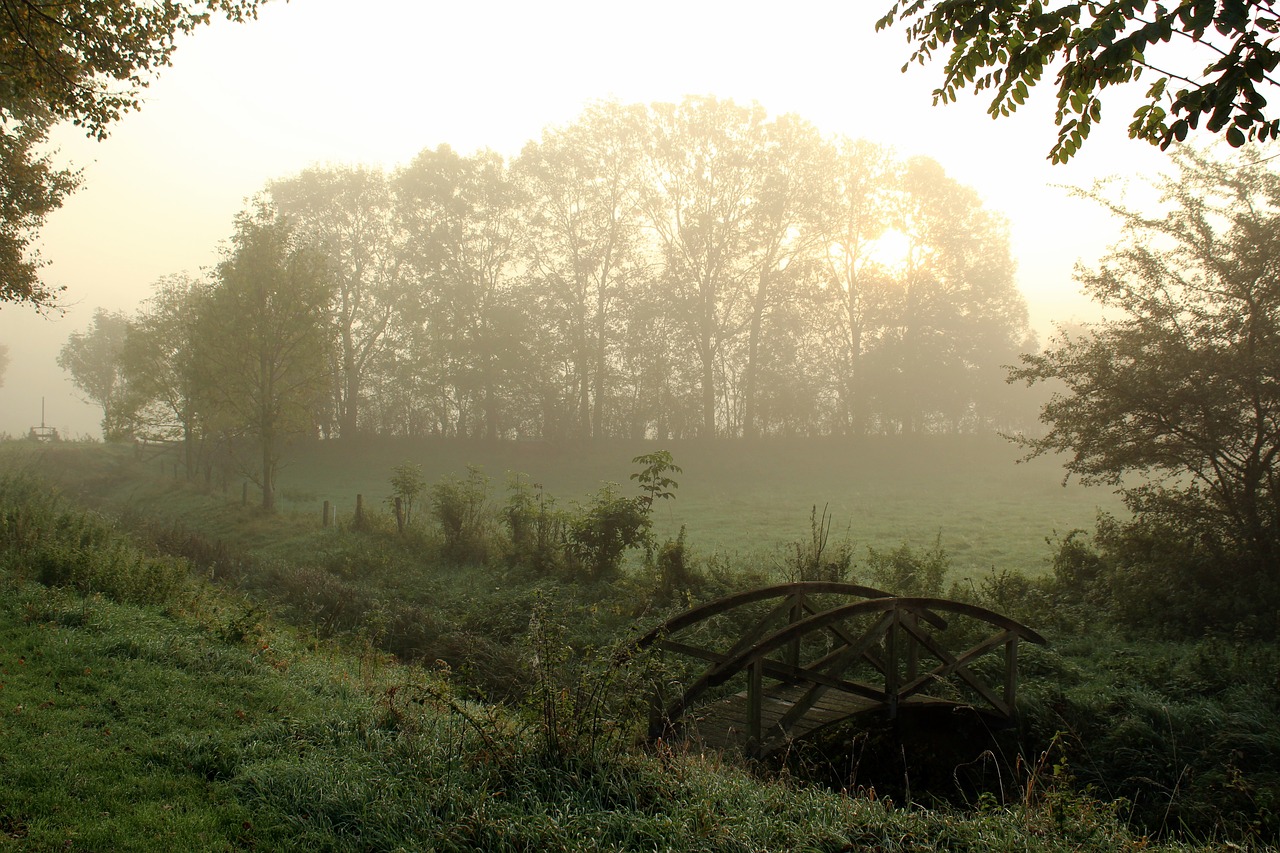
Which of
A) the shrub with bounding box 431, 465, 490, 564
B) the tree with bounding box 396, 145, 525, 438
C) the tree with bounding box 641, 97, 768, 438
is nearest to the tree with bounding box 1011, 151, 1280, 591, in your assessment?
the shrub with bounding box 431, 465, 490, 564

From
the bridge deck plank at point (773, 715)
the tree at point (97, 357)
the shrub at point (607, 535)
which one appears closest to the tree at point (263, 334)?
the shrub at point (607, 535)

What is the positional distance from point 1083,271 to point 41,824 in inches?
630

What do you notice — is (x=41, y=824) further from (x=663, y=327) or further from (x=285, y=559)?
(x=663, y=327)

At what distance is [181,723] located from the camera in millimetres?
6379

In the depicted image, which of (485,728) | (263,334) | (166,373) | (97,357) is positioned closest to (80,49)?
(485,728)

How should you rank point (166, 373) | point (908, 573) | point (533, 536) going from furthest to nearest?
1. point (166, 373)
2. point (533, 536)
3. point (908, 573)

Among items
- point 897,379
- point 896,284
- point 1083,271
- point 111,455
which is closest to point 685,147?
point 896,284

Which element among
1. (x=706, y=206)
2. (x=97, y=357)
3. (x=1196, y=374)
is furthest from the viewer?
(x=97, y=357)

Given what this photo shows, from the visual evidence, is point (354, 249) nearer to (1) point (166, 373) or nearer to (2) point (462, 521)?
(1) point (166, 373)

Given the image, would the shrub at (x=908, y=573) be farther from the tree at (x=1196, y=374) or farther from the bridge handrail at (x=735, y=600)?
the bridge handrail at (x=735, y=600)

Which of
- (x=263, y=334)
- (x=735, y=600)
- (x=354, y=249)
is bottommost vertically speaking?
(x=735, y=600)

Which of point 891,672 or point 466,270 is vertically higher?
point 466,270

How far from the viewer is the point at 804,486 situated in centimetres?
3819

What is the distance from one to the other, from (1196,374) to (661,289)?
112 feet
